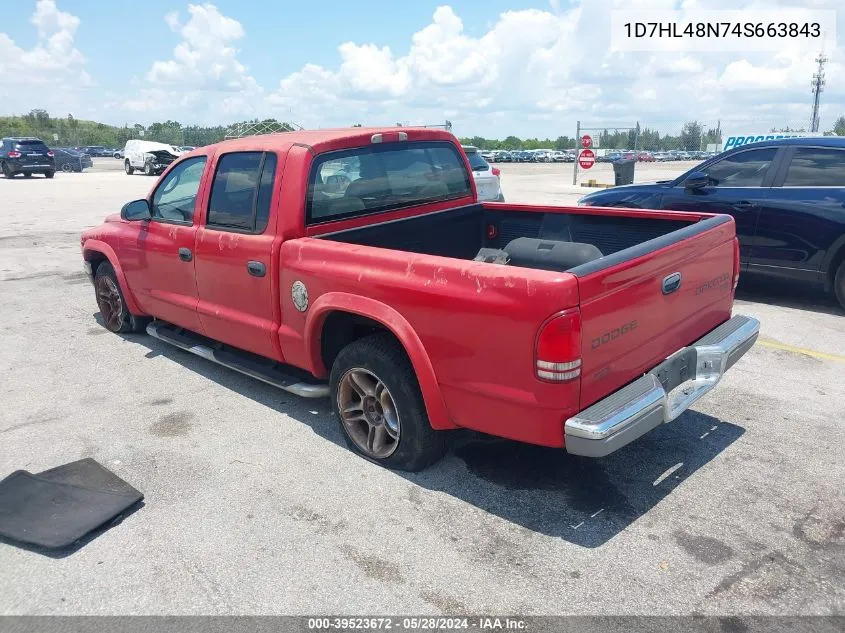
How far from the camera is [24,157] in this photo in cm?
3038

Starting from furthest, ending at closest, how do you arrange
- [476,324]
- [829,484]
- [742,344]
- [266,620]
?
[742,344] → [829,484] → [476,324] → [266,620]

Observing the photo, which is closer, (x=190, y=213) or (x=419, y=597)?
(x=419, y=597)

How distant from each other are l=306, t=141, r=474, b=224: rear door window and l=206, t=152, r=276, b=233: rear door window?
0.34 metres

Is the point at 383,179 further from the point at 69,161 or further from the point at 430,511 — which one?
the point at 69,161

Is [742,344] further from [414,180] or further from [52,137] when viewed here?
[52,137]

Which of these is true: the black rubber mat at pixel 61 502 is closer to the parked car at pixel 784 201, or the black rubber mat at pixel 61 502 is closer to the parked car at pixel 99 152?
the parked car at pixel 784 201

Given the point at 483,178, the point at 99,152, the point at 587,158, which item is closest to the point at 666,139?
the point at 587,158

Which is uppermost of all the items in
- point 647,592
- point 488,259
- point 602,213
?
point 602,213

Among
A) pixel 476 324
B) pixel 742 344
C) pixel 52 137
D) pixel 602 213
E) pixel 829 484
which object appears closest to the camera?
pixel 476 324

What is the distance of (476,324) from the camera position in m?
3.12

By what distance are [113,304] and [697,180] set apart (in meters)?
6.17

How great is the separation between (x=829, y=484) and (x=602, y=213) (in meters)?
2.17

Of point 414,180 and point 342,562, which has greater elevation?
point 414,180

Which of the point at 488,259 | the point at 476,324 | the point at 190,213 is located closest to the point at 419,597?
the point at 476,324
